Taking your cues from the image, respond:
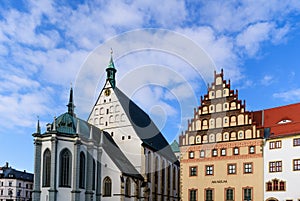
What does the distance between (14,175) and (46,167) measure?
46.6 meters

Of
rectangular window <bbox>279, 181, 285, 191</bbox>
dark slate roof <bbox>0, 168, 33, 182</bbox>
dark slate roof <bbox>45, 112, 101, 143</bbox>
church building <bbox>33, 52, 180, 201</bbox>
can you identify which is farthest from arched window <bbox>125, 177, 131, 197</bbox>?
dark slate roof <bbox>0, 168, 33, 182</bbox>

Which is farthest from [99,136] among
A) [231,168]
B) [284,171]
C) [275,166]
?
[284,171]

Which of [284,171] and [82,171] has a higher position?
[284,171]

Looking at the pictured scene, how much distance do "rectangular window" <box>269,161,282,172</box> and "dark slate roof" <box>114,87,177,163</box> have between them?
24.3 metres

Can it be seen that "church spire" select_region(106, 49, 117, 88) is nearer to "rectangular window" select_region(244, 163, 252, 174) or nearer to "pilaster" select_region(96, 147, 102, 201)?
"pilaster" select_region(96, 147, 102, 201)

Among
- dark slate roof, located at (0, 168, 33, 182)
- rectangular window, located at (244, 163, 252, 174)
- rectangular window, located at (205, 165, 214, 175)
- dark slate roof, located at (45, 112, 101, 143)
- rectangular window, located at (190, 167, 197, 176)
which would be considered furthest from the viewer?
dark slate roof, located at (0, 168, 33, 182)

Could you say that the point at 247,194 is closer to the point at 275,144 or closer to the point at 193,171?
the point at 275,144

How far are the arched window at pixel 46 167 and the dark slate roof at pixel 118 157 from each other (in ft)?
25.2

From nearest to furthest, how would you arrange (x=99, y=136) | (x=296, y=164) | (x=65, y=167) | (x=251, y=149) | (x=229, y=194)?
(x=296, y=164), (x=251, y=149), (x=229, y=194), (x=65, y=167), (x=99, y=136)

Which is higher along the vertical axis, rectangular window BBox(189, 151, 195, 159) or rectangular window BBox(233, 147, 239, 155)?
rectangular window BBox(233, 147, 239, 155)

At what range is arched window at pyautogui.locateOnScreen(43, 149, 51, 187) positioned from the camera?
45469 mm

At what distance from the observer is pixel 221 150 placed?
39.3 metres

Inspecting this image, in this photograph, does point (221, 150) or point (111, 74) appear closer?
point (221, 150)

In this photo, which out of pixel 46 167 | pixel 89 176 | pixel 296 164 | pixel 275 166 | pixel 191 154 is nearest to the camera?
pixel 296 164
